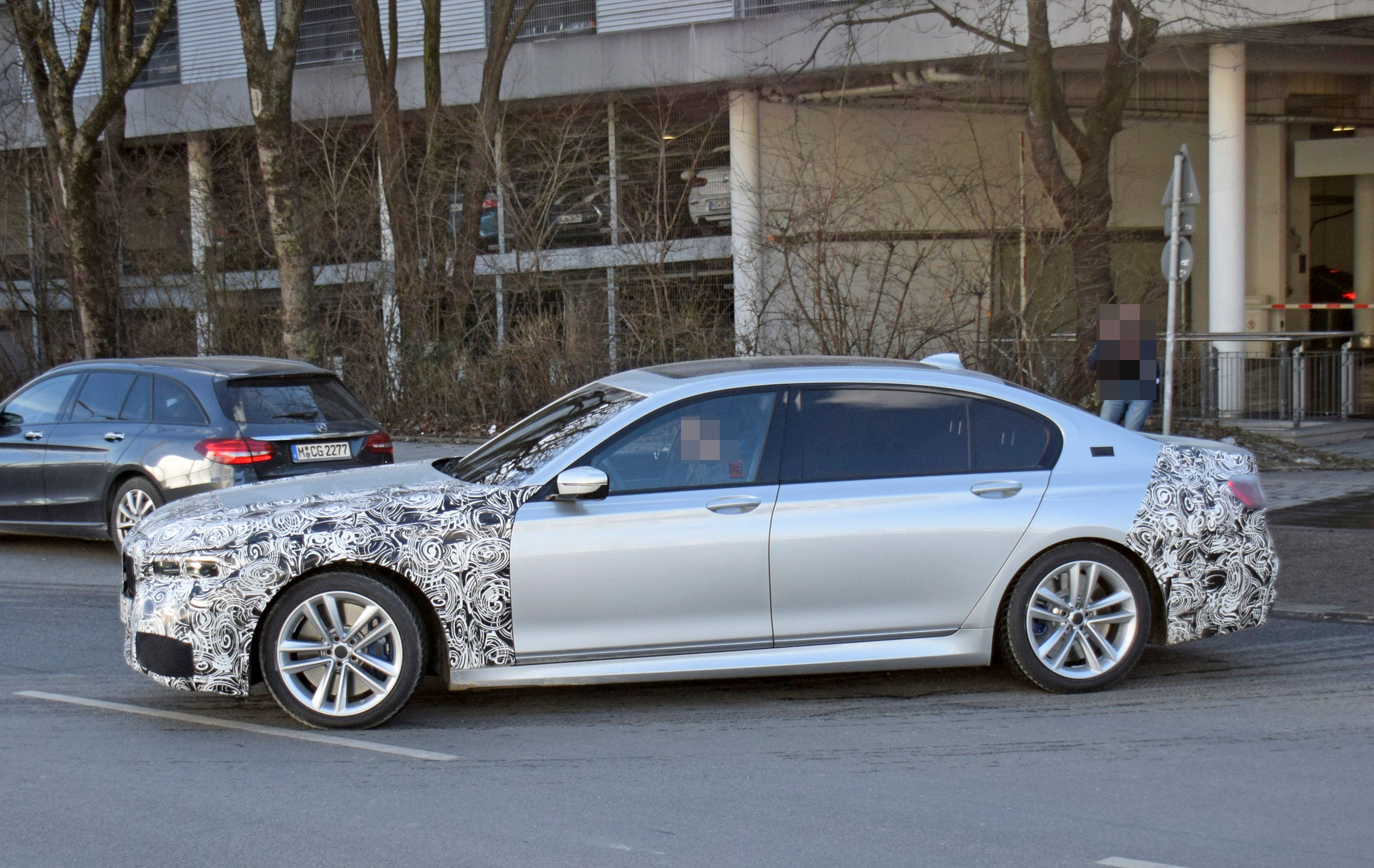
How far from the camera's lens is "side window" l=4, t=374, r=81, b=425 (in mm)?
10797

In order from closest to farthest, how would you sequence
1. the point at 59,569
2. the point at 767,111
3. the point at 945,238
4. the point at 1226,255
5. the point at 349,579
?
the point at 349,579 < the point at 59,569 < the point at 945,238 < the point at 1226,255 < the point at 767,111

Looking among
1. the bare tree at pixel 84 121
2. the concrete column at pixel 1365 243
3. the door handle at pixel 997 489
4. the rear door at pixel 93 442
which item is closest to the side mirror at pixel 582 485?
the door handle at pixel 997 489

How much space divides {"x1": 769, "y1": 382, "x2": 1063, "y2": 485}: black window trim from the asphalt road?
1052 millimetres

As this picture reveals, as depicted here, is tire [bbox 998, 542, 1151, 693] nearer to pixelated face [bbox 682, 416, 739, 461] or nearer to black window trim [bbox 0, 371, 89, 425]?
pixelated face [bbox 682, 416, 739, 461]

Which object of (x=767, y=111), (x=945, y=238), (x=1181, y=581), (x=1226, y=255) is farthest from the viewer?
(x=767, y=111)

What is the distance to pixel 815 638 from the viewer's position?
19.7 feet

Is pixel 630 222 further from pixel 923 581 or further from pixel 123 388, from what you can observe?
pixel 923 581

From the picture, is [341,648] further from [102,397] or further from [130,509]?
[102,397]

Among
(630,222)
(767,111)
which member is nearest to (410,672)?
(630,222)

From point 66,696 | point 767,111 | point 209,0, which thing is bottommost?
point 66,696

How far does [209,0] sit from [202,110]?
2395mm

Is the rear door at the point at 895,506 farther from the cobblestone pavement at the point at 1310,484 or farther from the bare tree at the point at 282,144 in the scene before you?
the bare tree at the point at 282,144

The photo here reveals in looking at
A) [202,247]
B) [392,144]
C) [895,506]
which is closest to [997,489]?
[895,506]

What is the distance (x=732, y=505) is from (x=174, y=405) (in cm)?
586
